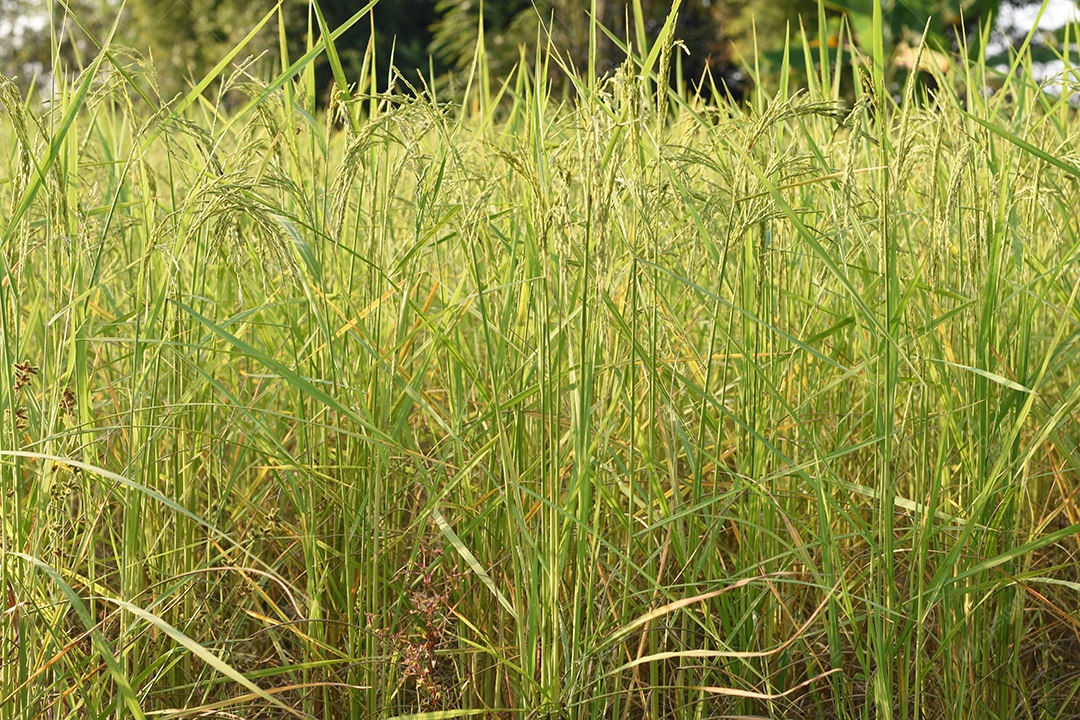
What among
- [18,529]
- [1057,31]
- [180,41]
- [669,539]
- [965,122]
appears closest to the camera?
[18,529]

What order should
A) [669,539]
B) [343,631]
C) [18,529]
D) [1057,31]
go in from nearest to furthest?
[18,529] → [669,539] → [343,631] → [1057,31]

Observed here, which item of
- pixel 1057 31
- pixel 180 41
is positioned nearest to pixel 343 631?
pixel 1057 31

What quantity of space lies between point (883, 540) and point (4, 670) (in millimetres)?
898

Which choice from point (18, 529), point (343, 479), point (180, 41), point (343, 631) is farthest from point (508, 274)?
point (180, 41)

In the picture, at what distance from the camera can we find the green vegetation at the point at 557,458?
39.8 inches

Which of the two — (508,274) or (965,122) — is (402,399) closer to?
(508,274)

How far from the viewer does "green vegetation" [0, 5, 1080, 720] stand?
101 centimetres

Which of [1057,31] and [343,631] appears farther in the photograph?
[1057,31]

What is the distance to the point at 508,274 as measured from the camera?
128 cm

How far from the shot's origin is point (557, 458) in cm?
100

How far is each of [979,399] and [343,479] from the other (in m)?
0.73

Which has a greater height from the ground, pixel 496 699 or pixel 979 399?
pixel 979 399

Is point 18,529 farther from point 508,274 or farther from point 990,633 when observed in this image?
point 990,633

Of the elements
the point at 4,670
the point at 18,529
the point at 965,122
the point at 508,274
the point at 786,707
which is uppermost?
the point at 965,122
